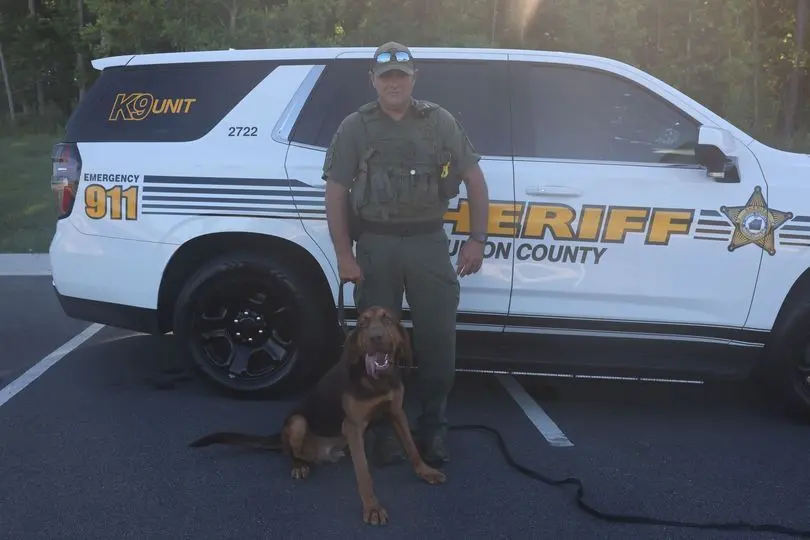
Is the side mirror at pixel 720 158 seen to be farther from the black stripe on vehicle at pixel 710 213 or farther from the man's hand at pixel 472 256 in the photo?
the man's hand at pixel 472 256

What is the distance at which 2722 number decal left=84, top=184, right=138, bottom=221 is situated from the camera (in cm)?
457

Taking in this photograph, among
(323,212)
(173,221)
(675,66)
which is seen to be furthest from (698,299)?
(675,66)

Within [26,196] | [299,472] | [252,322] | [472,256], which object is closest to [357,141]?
[472,256]

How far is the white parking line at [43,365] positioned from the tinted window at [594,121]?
129 inches

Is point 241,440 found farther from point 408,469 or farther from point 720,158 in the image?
point 720,158

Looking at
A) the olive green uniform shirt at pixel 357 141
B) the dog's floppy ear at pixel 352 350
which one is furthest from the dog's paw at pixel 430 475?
the olive green uniform shirt at pixel 357 141

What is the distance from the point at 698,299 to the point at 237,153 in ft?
8.52

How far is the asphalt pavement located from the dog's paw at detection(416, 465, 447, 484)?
36 millimetres

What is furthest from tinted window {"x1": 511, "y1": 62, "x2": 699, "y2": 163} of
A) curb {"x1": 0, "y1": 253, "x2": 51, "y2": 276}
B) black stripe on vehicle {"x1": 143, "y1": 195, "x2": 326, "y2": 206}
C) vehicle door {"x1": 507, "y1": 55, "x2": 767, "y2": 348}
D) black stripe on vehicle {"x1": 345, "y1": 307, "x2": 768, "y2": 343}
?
curb {"x1": 0, "y1": 253, "x2": 51, "y2": 276}

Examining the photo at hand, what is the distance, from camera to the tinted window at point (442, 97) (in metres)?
4.47

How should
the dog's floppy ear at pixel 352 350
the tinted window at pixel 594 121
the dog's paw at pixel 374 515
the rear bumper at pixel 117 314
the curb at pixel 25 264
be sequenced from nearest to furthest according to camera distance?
the dog's paw at pixel 374 515
the dog's floppy ear at pixel 352 350
the tinted window at pixel 594 121
the rear bumper at pixel 117 314
the curb at pixel 25 264

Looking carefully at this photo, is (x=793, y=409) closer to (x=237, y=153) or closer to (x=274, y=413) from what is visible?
(x=274, y=413)

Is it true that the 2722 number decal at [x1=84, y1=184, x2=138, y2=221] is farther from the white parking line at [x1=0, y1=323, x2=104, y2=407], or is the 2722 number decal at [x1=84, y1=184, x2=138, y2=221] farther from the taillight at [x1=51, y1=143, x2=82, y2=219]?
the white parking line at [x1=0, y1=323, x2=104, y2=407]

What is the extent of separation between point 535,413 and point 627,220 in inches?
47.5
